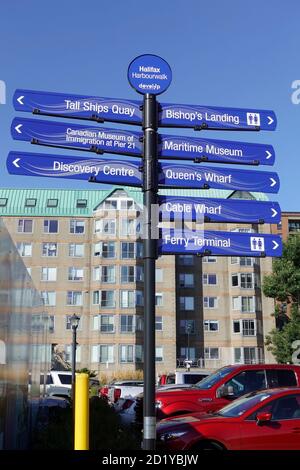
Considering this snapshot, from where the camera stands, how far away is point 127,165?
6.08m

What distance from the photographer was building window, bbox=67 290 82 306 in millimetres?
62000

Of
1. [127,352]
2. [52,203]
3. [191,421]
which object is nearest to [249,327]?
[127,352]

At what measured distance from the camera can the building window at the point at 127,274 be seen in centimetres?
6022

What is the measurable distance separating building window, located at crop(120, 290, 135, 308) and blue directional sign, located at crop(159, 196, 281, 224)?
5344 cm

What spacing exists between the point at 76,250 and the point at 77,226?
2.69m

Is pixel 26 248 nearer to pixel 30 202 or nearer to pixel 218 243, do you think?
pixel 30 202

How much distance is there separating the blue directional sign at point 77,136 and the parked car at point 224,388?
732 centimetres

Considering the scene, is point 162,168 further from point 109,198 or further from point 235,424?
point 109,198

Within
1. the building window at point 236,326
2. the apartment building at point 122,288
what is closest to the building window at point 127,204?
the apartment building at point 122,288

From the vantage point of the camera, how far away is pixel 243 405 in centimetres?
949

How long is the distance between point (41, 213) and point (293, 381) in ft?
177

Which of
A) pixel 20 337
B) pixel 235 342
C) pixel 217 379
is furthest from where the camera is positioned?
pixel 235 342

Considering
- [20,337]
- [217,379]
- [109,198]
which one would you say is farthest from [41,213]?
[20,337]

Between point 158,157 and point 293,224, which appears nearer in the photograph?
point 158,157
